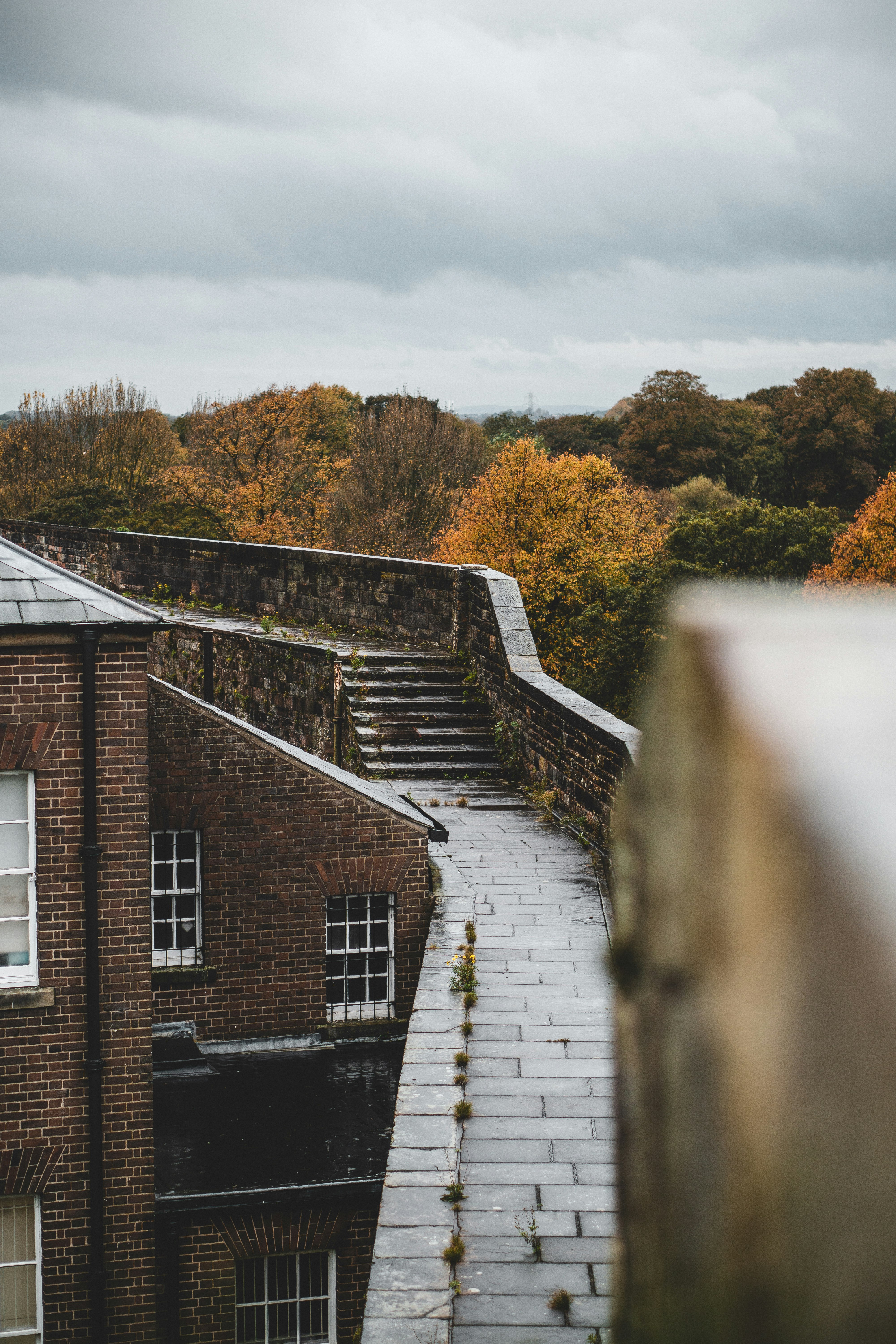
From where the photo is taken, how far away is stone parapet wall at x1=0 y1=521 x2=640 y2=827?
11.8m

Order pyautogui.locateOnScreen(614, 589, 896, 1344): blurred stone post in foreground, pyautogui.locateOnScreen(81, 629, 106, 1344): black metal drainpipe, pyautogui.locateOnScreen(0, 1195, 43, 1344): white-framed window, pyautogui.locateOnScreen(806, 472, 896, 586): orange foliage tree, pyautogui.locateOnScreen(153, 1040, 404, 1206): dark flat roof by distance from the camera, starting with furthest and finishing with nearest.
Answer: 1. pyautogui.locateOnScreen(806, 472, 896, 586): orange foliage tree
2. pyautogui.locateOnScreen(153, 1040, 404, 1206): dark flat roof
3. pyautogui.locateOnScreen(0, 1195, 43, 1344): white-framed window
4. pyautogui.locateOnScreen(81, 629, 106, 1344): black metal drainpipe
5. pyautogui.locateOnScreen(614, 589, 896, 1344): blurred stone post in foreground

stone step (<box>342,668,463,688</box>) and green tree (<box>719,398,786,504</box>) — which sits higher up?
green tree (<box>719,398,786,504</box>)

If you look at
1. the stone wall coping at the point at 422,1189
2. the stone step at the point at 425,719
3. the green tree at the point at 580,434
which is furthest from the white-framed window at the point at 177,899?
the green tree at the point at 580,434

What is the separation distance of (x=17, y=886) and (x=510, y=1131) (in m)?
4.54

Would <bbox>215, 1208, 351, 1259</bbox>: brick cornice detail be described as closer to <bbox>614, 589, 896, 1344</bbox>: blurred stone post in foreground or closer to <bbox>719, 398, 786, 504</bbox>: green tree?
<bbox>614, 589, 896, 1344</bbox>: blurred stone post in foreground

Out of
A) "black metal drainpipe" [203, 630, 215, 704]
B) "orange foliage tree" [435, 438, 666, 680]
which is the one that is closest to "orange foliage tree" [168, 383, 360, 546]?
"orange foliage tree" [435, 438, 666, 680]

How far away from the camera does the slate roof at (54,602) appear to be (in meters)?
8.75

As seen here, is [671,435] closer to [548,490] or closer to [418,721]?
[548,490]

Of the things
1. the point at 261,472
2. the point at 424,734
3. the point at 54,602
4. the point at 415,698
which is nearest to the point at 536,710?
the point at 424,734

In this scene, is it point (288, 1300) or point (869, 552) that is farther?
point (869, 552)

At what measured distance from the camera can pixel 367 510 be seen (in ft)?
141

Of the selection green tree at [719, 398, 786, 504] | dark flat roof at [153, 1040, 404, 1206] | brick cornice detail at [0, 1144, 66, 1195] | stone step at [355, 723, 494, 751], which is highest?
green tree at [719, 398, 786, 504]

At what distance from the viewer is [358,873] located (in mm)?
11695

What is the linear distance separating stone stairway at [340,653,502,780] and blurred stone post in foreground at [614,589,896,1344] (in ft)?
42.3
